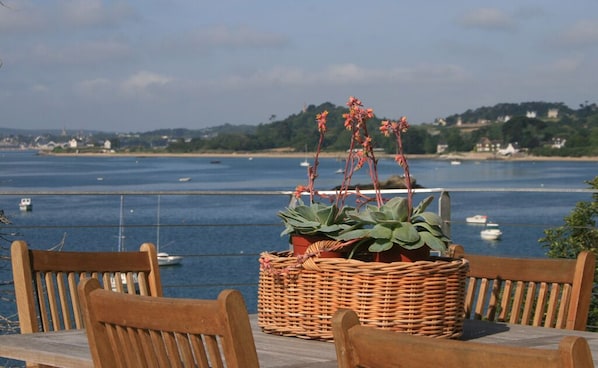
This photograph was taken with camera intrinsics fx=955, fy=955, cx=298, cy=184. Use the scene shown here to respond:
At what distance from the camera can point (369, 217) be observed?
1.97 metres

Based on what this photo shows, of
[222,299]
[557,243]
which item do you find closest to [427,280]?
[222,299]

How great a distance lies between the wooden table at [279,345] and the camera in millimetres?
1772

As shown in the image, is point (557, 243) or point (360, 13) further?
point (360, 13)

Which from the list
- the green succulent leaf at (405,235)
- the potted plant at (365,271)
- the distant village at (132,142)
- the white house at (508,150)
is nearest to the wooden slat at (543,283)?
the potted plant at (365,271)

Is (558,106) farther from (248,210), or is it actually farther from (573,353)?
(573,353)

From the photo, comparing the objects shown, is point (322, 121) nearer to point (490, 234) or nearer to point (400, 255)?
point (400, 255)

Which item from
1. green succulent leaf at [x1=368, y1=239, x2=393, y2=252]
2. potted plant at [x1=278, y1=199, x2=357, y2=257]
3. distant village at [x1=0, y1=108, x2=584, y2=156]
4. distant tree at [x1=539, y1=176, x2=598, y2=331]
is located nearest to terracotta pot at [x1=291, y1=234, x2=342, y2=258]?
potted plant at [x1=278, y1=199, x2=357, y2=257]

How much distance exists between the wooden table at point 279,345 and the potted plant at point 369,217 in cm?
23

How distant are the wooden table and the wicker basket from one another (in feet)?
0.21

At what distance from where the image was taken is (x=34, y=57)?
44188mm

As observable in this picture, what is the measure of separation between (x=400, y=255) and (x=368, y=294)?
0.12 meters

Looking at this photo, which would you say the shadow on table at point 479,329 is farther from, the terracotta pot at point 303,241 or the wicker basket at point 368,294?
the terracotta pot at point 303,241

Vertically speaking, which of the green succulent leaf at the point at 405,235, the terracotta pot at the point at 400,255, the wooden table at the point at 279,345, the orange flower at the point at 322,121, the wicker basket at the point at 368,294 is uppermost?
the orange flower at the point at 322,121

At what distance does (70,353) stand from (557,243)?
576cm
